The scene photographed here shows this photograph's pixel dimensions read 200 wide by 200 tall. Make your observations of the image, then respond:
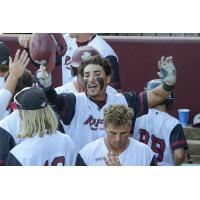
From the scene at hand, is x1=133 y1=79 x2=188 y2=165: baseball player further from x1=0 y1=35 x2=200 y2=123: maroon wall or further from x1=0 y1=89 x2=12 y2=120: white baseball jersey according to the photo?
x1=0 y1=89 x2=12 y2=120: white baseball jersey

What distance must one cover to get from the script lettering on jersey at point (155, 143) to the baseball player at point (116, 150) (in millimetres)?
40

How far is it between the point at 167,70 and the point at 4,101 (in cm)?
97

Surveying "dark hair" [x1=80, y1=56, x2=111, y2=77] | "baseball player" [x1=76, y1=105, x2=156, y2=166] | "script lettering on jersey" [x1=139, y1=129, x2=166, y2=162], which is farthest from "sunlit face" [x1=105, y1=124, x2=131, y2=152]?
"dark hair" [x1=80, y1=56, x2=111, y2=77]

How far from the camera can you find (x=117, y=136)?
3.12m

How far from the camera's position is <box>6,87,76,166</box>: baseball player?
307cm

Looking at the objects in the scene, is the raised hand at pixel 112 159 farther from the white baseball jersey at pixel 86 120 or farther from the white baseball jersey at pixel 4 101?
the white baseball jersey at pixel 4 101

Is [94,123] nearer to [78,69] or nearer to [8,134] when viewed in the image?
[78,69]

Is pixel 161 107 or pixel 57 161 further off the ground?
pixel 161 107

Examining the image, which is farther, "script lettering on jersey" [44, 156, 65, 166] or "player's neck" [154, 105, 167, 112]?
"player's neck" [154, 105, 167, 112]

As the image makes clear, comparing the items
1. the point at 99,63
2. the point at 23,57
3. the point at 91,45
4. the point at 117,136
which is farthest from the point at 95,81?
the point at 23,57

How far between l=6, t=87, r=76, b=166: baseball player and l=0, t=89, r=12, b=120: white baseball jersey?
10 centimetres

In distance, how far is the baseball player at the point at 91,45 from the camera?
3.20 meters

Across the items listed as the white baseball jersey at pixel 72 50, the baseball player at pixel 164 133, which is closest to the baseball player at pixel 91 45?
the white baseball jersey at pixel 72 50
